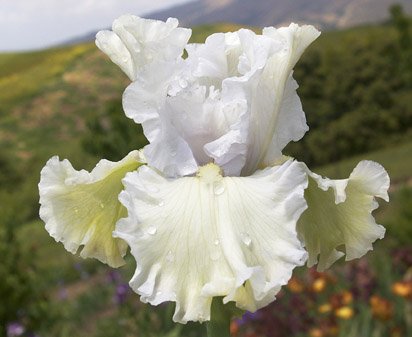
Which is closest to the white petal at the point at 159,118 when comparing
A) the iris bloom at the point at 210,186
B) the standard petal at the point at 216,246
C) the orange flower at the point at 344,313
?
the iris bloom at the point at 210,186

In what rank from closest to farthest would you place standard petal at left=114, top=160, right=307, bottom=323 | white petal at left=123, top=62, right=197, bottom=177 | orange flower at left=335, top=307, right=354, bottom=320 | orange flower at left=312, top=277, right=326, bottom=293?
1. standard petal at left=114, top=160, right=307, bottom=323
2. white petal at left=123, top=62, right=197, bottom=177
3. orange flower at left=335, top=307, right=354, bottom=320
4. orange flower at left=312, top=277, right=326, bottom=293

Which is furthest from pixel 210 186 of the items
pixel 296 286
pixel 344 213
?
pixel 296 286

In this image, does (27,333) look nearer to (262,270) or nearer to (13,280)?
(13,280)

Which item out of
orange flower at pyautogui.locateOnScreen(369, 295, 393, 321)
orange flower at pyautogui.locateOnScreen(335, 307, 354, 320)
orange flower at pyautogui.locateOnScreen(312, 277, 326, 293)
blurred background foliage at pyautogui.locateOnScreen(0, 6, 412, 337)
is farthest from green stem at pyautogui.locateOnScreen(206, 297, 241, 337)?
orange flower at pyautogui.locateOnScreen(312, 277, 326, 293)

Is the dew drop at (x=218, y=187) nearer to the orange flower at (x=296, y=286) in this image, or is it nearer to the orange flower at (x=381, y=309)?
the orange flower at (x=381, y=309)

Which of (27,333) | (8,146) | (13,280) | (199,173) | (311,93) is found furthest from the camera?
(8,146)

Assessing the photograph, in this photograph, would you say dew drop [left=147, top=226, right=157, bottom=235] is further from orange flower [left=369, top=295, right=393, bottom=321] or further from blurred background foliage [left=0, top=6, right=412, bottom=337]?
orange flower [left=369, top=295, right=393, bottom=321]

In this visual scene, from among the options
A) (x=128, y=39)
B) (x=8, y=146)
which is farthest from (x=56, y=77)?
Result: (x=128, y=39)
